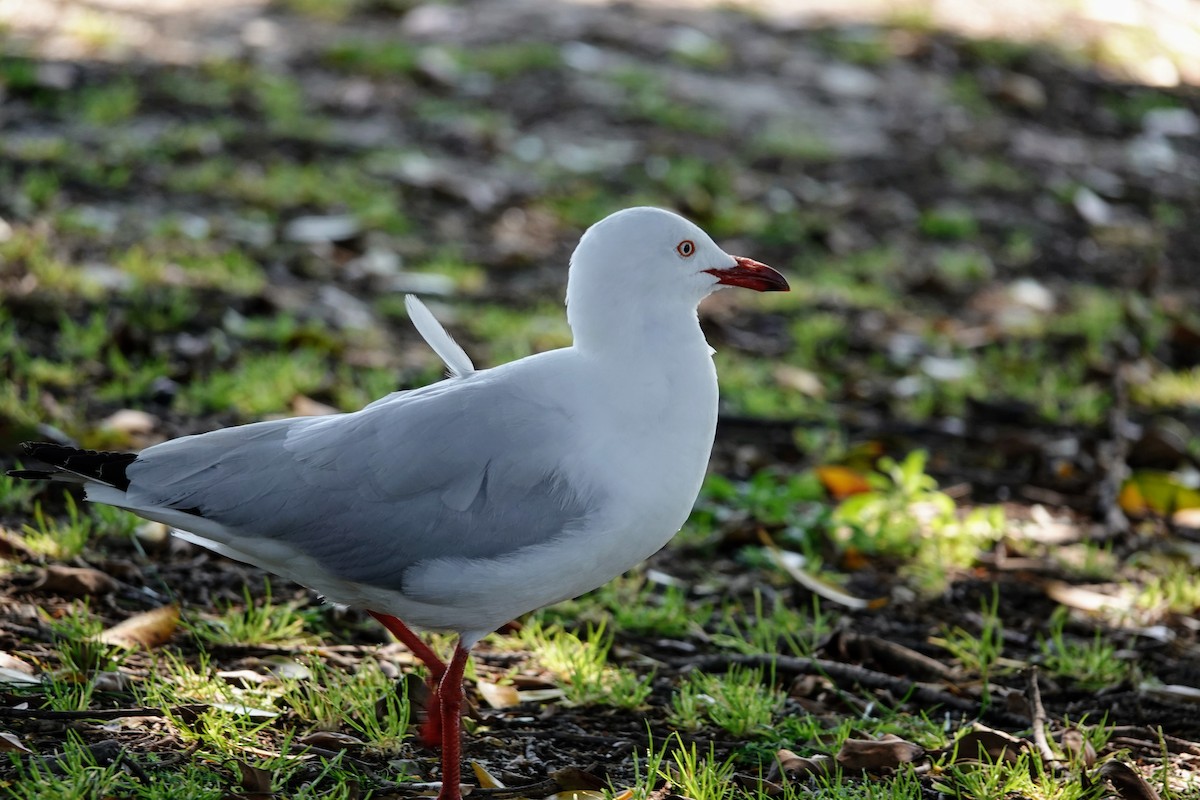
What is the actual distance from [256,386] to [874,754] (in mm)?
2718

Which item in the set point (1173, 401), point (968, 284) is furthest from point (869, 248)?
point (1173, 401)

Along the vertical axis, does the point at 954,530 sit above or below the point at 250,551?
below

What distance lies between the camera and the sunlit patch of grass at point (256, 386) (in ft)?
15.5

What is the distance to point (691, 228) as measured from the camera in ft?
10.4

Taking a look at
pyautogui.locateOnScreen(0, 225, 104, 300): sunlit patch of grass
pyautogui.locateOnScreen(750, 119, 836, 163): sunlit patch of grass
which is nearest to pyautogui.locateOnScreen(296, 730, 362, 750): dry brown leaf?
pyautogui.locateOnScreen(0, 225, 104, 300): sunlit patch of grass

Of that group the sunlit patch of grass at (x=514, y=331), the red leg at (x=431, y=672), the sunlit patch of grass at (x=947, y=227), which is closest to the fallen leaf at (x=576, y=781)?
the red leg at (x=431, y=672)

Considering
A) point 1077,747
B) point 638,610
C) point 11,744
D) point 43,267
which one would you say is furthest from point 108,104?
point 1077,747

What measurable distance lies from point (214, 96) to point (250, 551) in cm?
537

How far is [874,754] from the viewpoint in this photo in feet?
9.84

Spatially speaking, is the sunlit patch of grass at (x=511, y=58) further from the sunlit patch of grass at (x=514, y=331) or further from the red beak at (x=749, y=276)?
the red beak at (x=749, y=276)

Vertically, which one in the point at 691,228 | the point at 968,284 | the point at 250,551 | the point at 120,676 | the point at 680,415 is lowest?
the point at 968,284

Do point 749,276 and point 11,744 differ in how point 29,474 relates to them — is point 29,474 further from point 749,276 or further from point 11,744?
point 749,276

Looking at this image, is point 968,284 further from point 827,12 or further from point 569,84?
point 827,12

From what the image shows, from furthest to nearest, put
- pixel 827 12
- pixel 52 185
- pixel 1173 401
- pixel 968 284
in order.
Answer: pixel 827 12 < pixel 968 284 < pixel 52 185 < pixel 1173 401
